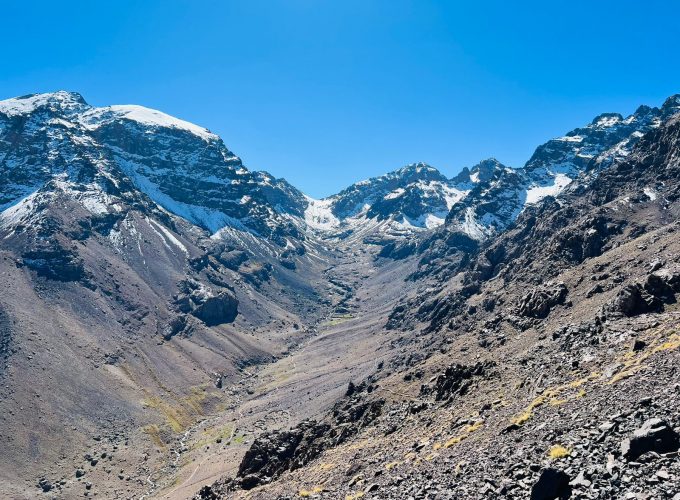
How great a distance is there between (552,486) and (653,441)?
18.8 ft

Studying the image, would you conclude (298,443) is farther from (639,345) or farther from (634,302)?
(639,345)

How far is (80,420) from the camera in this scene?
187875mm

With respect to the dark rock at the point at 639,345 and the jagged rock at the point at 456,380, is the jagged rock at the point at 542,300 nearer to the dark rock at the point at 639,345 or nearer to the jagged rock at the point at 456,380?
the jagged rock at the point at 456,380

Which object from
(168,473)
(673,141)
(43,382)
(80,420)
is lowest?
(168,473)

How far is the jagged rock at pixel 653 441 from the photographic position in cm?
2730

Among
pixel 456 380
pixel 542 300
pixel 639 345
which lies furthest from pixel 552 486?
pixel 542 300

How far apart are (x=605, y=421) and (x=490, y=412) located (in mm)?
22259

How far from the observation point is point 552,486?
91.0 feet

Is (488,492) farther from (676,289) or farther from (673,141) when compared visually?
(673,141)

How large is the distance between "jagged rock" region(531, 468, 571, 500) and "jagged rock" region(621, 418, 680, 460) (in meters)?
3.54

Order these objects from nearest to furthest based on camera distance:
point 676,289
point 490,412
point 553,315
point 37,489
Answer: point 490,412 → point 676,289 → point 553,315 → point 37,489

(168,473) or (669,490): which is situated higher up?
(669,490)

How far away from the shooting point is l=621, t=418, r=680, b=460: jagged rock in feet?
89.6

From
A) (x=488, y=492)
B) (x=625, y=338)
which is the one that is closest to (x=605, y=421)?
(x=488, y=492)
